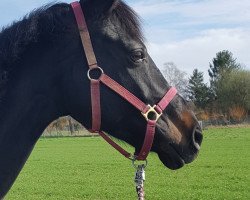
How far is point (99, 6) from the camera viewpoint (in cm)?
321

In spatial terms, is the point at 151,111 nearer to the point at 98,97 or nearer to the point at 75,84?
the point at 98,97

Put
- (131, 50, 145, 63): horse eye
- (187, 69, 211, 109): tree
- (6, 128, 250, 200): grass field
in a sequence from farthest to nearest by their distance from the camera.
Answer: (187, 69, 211, 109): tree, (6, 128, 250, 200): grass field, (131, 50, 145, 63): horse eye

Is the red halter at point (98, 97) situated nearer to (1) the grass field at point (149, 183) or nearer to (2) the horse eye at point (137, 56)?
(2) the horse eye at point (137, 56)

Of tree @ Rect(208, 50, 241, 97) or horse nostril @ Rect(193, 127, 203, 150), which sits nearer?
horse nostril @ Rect(193, 127, 203, 150)

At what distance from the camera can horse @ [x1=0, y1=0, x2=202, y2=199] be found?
121 inches

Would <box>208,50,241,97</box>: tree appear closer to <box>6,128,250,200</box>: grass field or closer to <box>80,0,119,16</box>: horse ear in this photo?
<box>6,128,250,200</box>: grass field

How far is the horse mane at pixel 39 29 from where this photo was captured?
10.2ft

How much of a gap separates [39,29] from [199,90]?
94.7 meters

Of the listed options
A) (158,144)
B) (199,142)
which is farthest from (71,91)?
(199,142)

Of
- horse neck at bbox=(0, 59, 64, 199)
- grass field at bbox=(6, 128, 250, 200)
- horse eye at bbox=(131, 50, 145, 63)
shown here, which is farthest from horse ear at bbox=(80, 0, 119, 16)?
grass field at bbox=(6, 128, 250, 200)

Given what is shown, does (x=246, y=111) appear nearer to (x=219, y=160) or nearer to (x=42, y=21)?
(x=219, y=160)

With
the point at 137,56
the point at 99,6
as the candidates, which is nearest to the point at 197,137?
the point at 137,56

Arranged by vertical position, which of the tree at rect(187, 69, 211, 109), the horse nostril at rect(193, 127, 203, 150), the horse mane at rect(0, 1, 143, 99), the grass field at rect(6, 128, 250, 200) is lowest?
the tree at rect(187, 69, 211, 109)

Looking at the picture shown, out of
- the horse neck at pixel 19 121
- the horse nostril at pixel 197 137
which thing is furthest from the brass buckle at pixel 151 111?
the horse neck at pixel 19 121
